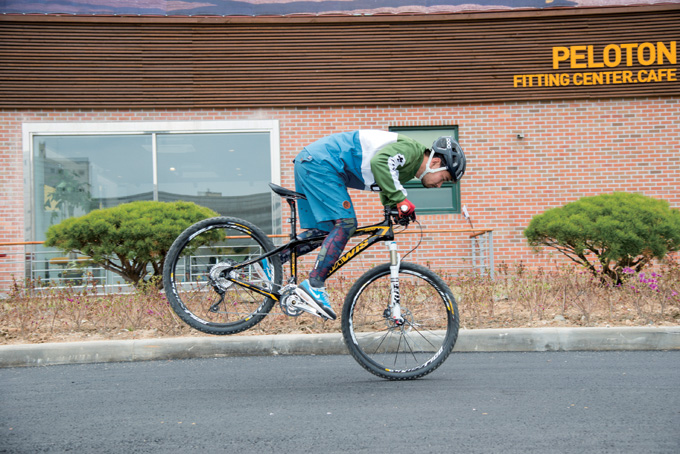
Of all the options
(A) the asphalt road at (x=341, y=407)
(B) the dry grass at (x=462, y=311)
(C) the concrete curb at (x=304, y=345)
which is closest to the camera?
(A) the asphalt road at (x=341, y=407)

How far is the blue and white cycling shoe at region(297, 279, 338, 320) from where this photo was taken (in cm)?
396

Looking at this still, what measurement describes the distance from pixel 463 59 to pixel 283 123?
11.9 feet

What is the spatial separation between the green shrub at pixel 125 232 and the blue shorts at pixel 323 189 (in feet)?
11.4

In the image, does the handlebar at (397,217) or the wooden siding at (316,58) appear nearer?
the handlebar at (397,217)

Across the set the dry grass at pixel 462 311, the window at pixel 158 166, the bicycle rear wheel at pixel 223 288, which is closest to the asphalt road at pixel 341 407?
the bicycle rear wheel at pixel 223 288

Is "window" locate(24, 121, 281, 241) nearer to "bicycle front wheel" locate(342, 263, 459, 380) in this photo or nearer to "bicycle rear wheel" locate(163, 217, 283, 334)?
"bicycle rear wheel" locate(163, 217, 283, 334)

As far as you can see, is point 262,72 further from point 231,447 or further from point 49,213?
point 231,447

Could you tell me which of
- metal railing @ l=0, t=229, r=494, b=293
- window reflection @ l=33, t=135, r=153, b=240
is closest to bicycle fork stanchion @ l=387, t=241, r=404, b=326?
metal railing @ l=0, t=229, r=494, b=293

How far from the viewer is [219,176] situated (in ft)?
35.9

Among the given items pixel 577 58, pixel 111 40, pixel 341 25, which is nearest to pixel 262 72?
pixel 341 25

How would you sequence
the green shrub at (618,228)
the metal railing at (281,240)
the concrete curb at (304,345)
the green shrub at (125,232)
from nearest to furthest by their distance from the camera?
1. the concrete curb at (304,345)
2. the green shrub at (618,228)
3. the green shrub at (125,232)
4. the metal railing at (281,240)

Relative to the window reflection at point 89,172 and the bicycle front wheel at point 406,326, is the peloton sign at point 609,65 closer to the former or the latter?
the window reflection at point 89,172

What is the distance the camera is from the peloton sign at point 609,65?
10.8 m

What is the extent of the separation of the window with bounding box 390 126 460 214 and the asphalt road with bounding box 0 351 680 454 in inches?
239
